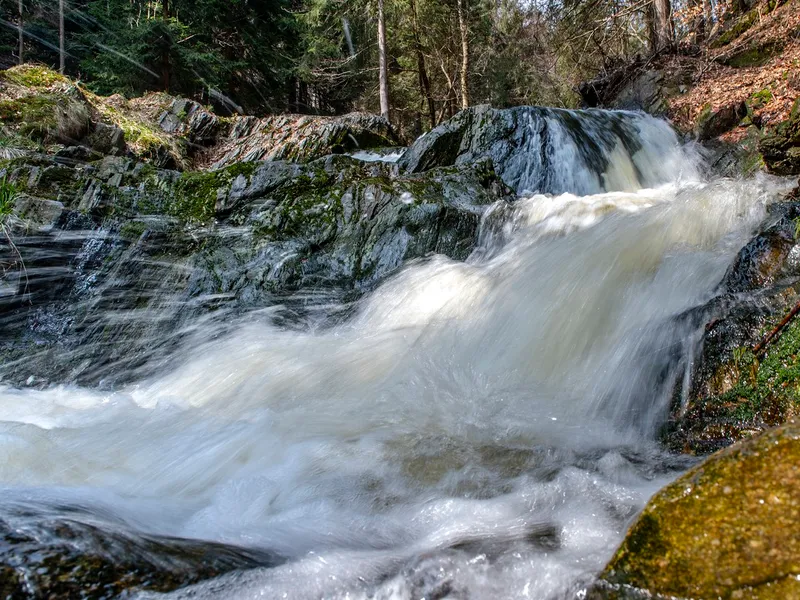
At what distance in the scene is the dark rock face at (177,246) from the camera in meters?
5.34

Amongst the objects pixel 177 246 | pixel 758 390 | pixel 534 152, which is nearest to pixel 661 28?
pixel 534 152

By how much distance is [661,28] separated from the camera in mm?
13336

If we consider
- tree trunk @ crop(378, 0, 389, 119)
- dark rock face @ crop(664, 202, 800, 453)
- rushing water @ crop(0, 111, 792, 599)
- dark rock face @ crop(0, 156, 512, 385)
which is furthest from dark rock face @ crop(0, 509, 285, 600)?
tree trunk @ crop(378, 0, 389, 119)

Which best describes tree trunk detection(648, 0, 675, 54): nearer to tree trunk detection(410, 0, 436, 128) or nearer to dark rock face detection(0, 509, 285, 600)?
tree trunk detection(410, 0, 436, 128)

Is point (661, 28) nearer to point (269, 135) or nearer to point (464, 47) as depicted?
point (464, 47)

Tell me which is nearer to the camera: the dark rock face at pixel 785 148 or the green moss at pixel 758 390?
the green moss at pixel 758 390

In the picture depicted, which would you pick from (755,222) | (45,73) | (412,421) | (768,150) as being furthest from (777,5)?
(45,73)

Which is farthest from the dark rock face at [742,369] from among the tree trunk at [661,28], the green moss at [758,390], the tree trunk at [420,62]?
the tree trunk at [420,62]

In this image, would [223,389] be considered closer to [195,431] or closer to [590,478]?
[195,431]

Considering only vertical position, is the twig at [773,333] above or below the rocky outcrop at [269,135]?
below

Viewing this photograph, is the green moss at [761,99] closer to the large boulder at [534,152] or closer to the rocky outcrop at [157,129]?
the large boulder at [534,152]

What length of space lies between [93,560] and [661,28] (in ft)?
52.2

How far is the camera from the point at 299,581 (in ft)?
5.55

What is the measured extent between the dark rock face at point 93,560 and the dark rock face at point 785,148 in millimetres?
7250
